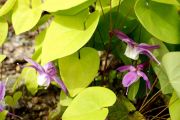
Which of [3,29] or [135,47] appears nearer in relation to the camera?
[135,47]

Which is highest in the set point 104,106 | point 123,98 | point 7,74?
point 104,106

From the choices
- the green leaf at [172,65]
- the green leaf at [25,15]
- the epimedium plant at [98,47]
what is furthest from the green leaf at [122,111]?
the green leaf at [25,15]

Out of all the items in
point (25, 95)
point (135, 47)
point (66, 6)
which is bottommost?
point (25, 95)

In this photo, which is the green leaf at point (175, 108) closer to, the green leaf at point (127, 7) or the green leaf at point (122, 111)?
the green leaf at point (122, 111)

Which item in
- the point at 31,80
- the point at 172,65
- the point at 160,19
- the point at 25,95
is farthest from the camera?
the point at 25,95

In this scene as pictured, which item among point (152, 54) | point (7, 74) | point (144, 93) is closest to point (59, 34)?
point (152, 54)

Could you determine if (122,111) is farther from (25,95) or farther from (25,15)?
(25,95)

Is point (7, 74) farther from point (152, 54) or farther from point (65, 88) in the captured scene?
point (152, 54)

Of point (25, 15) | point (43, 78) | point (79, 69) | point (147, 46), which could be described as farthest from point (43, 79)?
point (147, 46)
